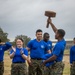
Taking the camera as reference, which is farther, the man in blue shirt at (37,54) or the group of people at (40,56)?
the man in blue shirt at (37,54)

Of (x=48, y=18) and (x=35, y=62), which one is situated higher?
(x=48, y=18)

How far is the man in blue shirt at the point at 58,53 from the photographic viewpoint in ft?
35.1

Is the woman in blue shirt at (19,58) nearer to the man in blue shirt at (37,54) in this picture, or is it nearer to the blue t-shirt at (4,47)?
the man in blue shirt at (37,54)

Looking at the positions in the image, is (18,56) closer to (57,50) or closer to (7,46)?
(7,46)

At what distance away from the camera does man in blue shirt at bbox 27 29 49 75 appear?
13625mm

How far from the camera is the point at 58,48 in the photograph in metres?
10.7

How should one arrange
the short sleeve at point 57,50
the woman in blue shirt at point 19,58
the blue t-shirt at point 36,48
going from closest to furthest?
the short sleeve at point 57,50 < the woman in blue shirt at point 19,58 < the blue t-shirt at point 36,48

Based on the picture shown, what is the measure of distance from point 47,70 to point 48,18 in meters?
1.56

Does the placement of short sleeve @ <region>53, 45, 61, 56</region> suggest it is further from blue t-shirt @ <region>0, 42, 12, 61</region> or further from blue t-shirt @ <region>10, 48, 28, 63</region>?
blue t-shirt @ <region>0, 42, 12, 61</region>

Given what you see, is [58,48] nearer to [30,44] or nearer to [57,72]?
[57,72]

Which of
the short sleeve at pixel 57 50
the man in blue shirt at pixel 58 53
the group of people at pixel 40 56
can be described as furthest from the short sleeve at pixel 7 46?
the short sleeve at pixel 57 50

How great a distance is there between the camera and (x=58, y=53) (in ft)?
35.0

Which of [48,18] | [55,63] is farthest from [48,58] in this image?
[48,18]

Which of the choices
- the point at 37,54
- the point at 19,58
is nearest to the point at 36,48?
the point at 37,54
